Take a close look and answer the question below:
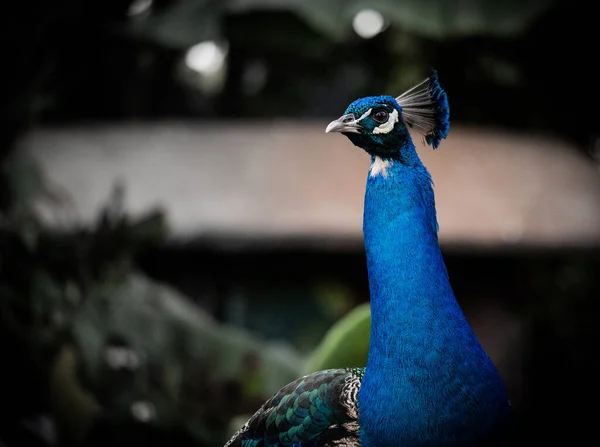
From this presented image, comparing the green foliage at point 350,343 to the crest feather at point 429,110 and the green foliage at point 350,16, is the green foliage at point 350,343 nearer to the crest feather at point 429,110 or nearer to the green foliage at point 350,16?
the crest feather at point 429,110

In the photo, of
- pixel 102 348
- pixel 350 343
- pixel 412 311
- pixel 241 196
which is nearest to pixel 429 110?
pixel 412 311

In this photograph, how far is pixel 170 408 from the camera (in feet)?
8.54

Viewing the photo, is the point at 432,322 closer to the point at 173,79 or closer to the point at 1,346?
the point at 1,346

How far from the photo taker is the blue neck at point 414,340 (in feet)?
2.63

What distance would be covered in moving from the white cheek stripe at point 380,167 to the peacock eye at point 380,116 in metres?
0.05

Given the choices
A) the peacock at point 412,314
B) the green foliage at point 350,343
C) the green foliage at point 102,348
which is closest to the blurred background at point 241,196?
the green foliage at point 102,348

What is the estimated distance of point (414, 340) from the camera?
0.80 metres

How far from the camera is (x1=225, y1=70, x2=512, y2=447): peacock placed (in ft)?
2.63

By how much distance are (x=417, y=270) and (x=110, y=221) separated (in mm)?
2223

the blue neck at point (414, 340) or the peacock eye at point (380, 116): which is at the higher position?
the peacock eye at point (380, 116)

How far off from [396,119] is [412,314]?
221mm

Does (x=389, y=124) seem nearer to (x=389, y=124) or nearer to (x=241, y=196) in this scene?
Answer: (x=389, y=124)

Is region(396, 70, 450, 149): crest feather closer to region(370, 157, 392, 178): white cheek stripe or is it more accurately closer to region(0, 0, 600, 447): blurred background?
region(370, 157, 392, 178): white cheek stripe

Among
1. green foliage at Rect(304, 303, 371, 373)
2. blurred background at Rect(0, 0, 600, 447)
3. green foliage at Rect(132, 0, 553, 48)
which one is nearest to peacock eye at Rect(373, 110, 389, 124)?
green foliage at Rect(304, 303, 371, 373)
